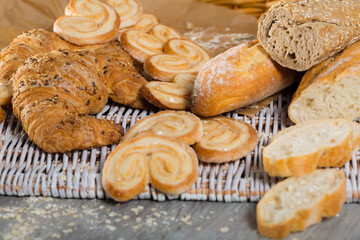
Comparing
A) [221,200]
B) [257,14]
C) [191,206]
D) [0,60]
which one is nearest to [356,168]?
[221,200]

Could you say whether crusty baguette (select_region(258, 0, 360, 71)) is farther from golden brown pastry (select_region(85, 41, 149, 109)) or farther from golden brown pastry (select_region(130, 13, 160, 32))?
golden brown pastry (select_region(130, 13, 160, 32))

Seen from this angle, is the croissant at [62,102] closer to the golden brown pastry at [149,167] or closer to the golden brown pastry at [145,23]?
the golden brown pastry at [149,167]

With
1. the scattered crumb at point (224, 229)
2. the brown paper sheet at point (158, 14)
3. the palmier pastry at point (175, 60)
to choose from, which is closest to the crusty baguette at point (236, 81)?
the palmier pastry at point (175, 60)

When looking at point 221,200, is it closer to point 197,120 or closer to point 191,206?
point 191,206

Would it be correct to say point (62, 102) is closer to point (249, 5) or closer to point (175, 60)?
point (175, 60)

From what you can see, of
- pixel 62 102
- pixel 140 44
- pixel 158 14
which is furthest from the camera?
pixel 158 14

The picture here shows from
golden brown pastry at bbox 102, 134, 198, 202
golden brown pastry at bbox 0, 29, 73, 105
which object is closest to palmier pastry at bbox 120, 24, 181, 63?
golden brown pastry at bbox 0, 29, 73, 105

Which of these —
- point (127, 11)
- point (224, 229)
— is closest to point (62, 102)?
point (224, 229)
